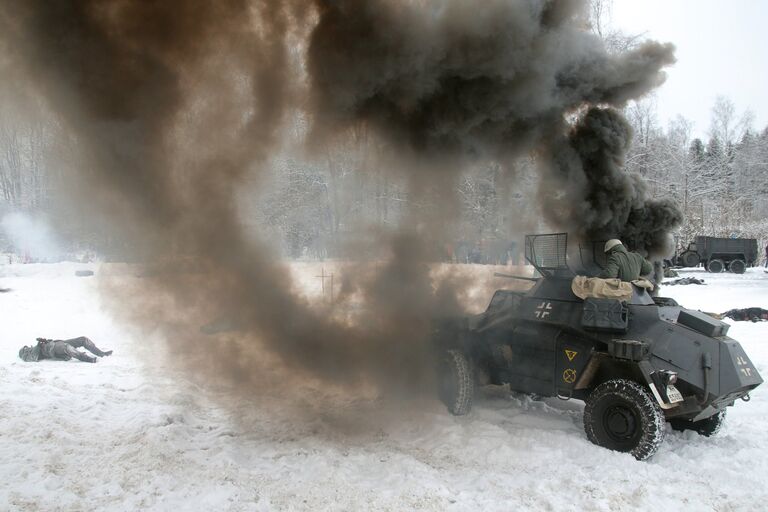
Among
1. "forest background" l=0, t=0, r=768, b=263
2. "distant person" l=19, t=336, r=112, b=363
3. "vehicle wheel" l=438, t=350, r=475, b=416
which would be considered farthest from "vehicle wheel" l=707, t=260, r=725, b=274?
"distant person" l=19, t=336, r=112, b=363

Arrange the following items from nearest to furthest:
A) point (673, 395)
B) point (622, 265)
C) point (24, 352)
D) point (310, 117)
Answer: point (673, 395)
point (622, 265)
point (310, 117)
point (24, 352)

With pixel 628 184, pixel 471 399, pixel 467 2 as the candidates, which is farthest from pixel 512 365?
pixel 467 2

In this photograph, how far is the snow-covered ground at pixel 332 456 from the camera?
16.4 ft

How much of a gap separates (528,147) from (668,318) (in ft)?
10.5

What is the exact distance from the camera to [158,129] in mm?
6191

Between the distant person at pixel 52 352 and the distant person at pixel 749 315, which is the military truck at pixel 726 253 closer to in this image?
the distant person at pixel 749 315

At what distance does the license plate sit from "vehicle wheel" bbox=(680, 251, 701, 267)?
76.1 ft

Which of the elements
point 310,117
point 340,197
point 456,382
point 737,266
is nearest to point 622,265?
point 456,382

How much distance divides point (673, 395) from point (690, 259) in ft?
76.9

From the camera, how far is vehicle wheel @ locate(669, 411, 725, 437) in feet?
21.5

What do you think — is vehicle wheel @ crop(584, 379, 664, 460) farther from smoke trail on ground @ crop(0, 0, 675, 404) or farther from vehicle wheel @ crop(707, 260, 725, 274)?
vehicle wheel @ crop(707, 260, 725, 274)

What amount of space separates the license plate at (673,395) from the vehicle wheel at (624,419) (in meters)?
0.15

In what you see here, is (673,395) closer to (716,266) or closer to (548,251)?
(548,251)

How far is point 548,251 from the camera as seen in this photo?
7.48 metres
